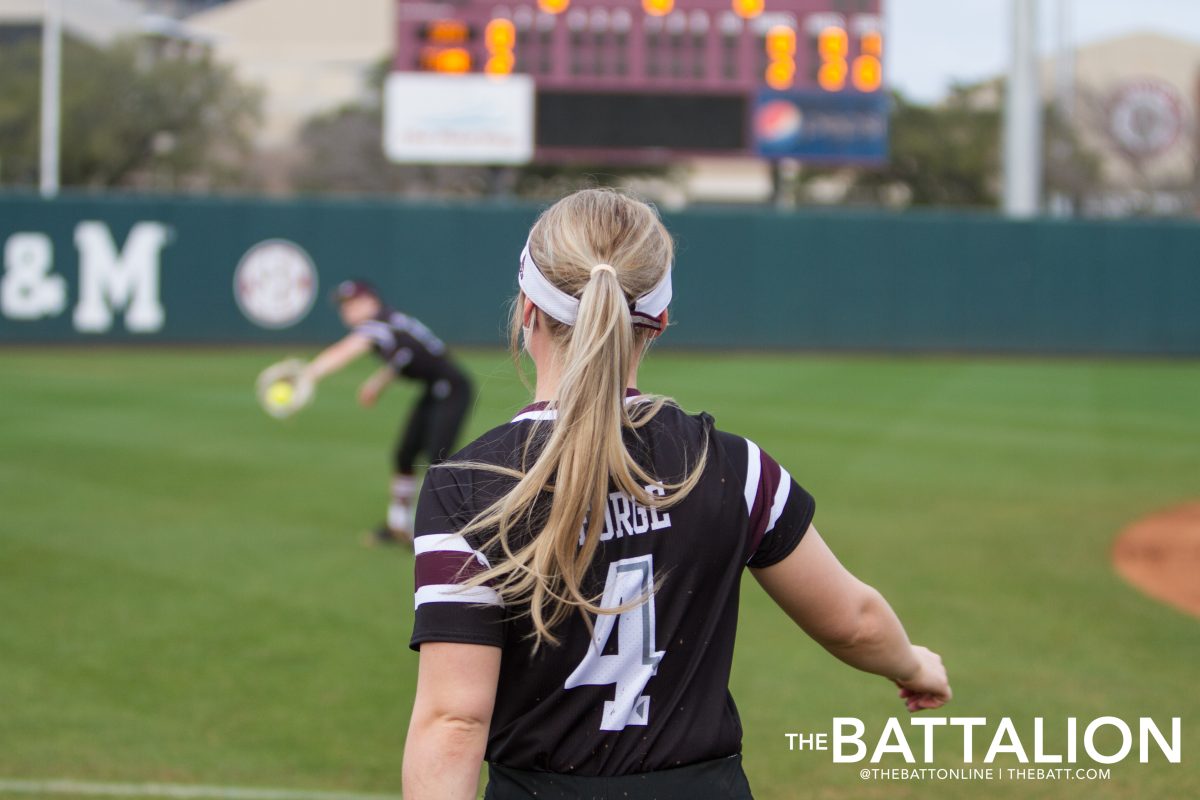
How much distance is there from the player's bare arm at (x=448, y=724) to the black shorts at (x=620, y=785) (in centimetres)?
16

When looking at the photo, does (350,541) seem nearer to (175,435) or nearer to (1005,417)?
(175,435)

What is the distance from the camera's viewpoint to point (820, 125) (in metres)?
24.8

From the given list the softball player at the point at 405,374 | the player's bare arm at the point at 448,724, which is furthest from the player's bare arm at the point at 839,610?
the softball player at the point at 405,374

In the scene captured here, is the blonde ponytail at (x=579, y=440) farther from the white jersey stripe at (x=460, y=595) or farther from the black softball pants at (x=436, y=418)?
the black softball pants at (x=436, y=418)

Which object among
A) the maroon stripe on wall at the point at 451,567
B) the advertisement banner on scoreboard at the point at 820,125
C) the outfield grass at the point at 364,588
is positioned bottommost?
the outfield grass at the point at 364,588

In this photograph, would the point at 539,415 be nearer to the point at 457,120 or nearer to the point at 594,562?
the point at 594,562

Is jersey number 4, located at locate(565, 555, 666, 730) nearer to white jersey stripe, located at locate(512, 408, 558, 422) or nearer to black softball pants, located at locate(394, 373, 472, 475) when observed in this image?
white jersey stripe, located at locate(512, 408, 558, 422)

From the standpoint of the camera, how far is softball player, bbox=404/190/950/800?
7.22ft

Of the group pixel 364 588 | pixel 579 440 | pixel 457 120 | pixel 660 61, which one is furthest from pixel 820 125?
pixel 579 440

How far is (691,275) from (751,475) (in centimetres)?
2424

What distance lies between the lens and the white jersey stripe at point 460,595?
7.20 feet

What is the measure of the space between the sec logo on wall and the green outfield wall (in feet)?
0.09

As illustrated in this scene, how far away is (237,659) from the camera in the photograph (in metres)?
6.89

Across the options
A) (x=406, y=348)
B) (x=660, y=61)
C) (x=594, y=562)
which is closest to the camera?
(x=594, y=562)
